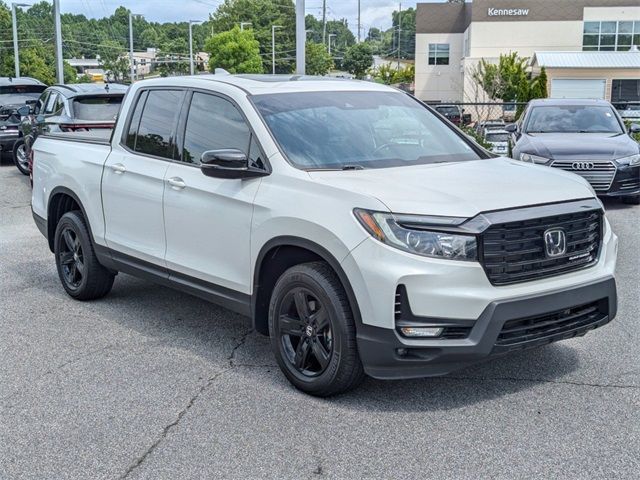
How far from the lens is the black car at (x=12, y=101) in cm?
1820

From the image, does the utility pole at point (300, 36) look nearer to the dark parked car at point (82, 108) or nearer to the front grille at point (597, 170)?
the dark parked car at point (82, 108)

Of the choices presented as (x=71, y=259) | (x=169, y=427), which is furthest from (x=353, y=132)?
(x=71, y=259)

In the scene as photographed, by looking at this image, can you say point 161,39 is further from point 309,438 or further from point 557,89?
point 309,438

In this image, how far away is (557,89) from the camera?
56.2 meters

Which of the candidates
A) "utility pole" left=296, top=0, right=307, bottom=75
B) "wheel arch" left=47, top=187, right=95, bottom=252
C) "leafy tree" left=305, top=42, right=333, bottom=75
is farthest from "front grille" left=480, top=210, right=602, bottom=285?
"leafy tree" left=305, top=42, right=333, bottom=75

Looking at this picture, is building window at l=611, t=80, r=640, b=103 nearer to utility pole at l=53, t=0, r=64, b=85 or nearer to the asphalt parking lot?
utility pole at l=53, t=0, r=64, b=85

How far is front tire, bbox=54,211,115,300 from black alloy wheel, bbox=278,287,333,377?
2542 millimetres

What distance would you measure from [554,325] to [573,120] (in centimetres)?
925

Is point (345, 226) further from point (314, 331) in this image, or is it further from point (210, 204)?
point (210, 204)

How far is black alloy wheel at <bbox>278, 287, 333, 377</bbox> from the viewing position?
4.83 m

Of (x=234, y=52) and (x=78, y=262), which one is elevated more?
(x=234, y=52)

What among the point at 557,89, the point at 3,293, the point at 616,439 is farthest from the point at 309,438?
the point at 557,89

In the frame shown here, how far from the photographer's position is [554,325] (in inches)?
185

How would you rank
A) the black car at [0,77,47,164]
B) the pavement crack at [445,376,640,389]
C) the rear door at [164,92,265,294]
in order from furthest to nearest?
the black car at [0,77,47,164] → the rear door at [164,92,265,294] → the pavement crack at [445,376,640,389]
